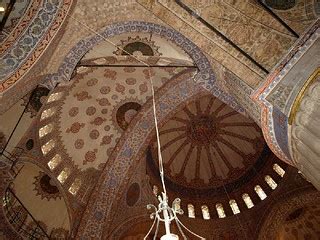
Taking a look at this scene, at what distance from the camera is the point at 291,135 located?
390 centimetres

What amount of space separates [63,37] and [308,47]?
148 inches

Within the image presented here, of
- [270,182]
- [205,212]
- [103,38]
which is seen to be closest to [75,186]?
[205,212]

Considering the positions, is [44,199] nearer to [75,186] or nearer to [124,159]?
[75,186]

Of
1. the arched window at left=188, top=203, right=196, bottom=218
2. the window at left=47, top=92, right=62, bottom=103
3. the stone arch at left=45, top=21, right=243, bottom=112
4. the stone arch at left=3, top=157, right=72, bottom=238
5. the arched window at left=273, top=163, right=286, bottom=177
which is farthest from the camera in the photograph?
the arched window at left=188, top=203, right=196, bottom=218

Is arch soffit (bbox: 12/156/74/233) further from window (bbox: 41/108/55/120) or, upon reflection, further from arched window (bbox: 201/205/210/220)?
arched window (bbox: 201/205/210/220)

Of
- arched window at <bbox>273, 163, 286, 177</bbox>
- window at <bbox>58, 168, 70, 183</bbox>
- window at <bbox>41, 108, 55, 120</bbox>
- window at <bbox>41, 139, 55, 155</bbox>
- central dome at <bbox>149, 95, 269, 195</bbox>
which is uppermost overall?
central dome at <bbox>149, 95, 269, 195</bbox>

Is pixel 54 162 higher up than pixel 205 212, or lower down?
lower down

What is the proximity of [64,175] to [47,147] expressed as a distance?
0.98m

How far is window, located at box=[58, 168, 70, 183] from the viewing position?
9406 millimetres

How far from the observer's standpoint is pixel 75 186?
960 cm

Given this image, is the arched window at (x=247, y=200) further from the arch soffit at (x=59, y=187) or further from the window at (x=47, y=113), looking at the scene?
the window at (x=47, y=113)

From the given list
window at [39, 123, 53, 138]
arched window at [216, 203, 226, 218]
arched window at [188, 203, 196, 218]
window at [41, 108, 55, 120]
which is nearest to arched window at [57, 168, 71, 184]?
window at [39, 123, 53, 138]

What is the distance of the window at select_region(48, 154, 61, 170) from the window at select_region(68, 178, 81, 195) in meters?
0.74

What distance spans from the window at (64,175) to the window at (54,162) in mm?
303
